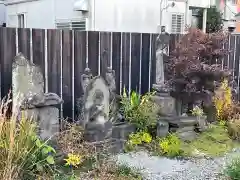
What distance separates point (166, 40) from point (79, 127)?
2.24m

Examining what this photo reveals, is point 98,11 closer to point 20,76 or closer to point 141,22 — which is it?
point 141,22

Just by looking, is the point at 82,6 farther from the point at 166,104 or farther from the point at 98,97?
the point at 98,97

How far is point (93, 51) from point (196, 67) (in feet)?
5.63

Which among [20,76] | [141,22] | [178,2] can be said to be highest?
[178,2]

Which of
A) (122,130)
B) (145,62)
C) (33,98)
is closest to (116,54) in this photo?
(145,62)

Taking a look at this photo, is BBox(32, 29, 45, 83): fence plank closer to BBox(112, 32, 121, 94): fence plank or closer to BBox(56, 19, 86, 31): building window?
BBox(112, 32, 121, 94): fence plank

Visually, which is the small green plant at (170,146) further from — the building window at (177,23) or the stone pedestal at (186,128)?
the building window at (177,23)

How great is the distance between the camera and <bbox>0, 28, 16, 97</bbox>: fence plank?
5.22 meters

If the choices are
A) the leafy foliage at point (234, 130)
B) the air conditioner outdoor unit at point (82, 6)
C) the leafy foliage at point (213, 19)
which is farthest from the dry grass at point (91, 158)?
the leafy foliage at point (213, 19)

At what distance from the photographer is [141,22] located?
36.9 ft

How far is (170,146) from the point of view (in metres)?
5.32

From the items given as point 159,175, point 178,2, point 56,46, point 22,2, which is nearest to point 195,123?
point 159,175

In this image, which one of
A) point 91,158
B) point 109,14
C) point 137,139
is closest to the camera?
point 91,158

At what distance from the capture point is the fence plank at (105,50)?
6.32 metres
